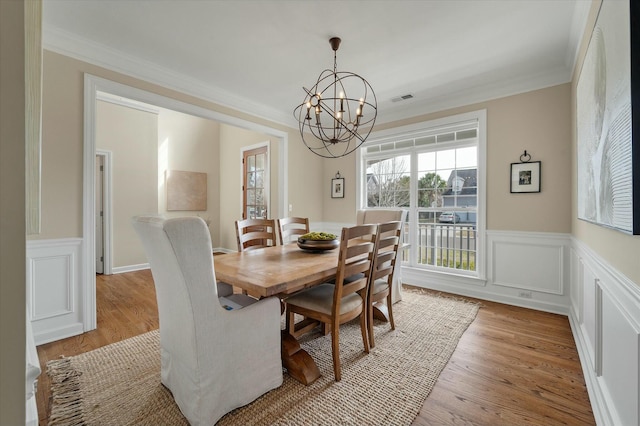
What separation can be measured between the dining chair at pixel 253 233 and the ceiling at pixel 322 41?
5.37ft

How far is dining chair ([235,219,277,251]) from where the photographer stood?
2.68m

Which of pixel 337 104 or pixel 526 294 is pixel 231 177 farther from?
pixel 526 294

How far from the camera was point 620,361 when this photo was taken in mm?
1207

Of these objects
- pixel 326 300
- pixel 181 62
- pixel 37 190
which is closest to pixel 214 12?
pixel 181 62

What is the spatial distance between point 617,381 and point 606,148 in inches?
42.4

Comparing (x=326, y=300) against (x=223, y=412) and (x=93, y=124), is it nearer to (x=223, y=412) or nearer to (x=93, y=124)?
(x=223, y=412)

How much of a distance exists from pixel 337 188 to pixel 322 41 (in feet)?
8.78

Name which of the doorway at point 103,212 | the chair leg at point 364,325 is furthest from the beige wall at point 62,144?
the chair leg at point 364,325

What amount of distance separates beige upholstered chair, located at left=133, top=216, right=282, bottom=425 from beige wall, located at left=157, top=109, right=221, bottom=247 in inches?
178

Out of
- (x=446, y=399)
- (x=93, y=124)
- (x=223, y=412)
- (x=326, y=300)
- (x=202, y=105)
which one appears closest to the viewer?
(x=223, y=412)

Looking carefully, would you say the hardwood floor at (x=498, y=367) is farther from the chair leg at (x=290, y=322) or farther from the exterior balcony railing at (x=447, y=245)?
the chair leg at (x=290, y=322)

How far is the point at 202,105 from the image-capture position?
11.0 ft

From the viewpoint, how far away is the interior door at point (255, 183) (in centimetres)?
541

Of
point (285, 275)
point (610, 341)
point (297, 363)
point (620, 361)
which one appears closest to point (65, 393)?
point (297, 363)
